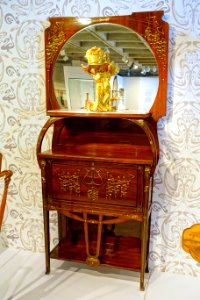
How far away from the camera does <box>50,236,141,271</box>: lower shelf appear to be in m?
1.62

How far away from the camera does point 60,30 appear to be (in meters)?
1.62

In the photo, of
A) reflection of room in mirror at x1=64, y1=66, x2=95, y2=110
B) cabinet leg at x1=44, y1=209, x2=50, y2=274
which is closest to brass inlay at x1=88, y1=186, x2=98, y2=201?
cabinet leg at x1=44, y1=209, x2=50, y2=274

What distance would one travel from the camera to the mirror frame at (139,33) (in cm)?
149

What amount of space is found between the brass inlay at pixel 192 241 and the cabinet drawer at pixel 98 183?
1.50 ft

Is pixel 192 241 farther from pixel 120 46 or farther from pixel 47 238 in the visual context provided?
pixel 120 46

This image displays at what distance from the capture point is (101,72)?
61.5 inches

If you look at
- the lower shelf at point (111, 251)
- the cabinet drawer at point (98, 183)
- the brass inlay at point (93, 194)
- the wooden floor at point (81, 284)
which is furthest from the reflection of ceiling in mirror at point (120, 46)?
the wooden floor at point (81, 284)

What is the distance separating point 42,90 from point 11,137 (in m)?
0.38

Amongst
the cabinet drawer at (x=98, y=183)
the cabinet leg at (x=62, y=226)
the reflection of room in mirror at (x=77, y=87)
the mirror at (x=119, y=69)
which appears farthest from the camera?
the cabinet leg at (x=62, y=226)

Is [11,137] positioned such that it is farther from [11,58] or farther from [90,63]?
[90,63]

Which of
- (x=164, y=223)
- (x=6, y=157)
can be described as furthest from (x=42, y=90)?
(x=164, y=223)

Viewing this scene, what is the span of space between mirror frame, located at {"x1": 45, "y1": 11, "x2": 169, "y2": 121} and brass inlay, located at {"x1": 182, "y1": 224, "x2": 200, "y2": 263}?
69cm

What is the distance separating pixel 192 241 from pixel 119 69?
3.60ft

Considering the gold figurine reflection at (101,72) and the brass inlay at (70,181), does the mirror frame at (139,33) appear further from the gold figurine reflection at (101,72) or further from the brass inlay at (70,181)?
the brass inlay at (70,181)
